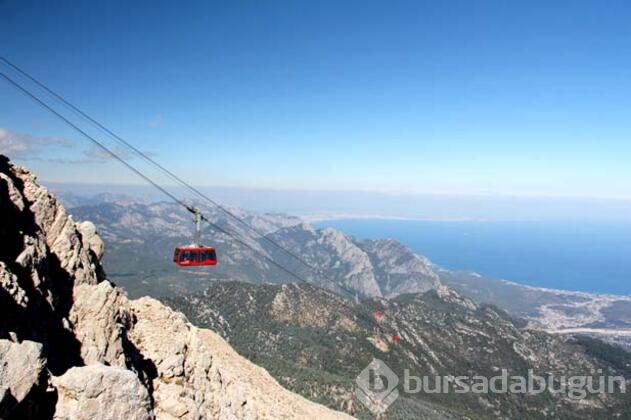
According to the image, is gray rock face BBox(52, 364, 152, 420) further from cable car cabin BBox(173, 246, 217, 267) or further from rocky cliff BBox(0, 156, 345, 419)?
cable car cabin BBox(173, 246, 217, 267)

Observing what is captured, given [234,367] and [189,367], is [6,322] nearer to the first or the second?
[189,367]

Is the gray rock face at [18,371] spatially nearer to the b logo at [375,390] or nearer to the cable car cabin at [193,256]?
the cable car cabin at [193,256]

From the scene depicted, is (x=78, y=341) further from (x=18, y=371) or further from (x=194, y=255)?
(x=194, y=255)

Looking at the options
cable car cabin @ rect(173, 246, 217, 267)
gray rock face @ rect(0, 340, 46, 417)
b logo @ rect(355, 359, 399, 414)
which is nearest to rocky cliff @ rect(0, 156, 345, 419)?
gray rock face @ rect(0, 340, 46, 417)

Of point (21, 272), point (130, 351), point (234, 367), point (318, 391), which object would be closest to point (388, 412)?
point (318, 391)

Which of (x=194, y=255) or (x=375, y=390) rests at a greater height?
(x=194, y=255)

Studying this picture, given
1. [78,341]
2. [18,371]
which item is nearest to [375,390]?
[78,341]
